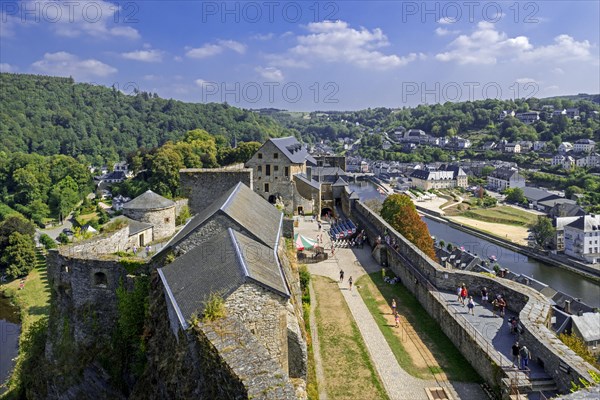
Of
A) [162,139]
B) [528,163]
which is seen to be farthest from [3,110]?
[528,163]

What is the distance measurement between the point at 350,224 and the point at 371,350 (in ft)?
58.6

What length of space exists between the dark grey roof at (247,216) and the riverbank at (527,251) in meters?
44.8

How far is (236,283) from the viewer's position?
10219 mm

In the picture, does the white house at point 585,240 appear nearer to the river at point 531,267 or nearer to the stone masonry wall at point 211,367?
A: the river at point 531,267

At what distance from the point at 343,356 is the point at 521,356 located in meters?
4.87

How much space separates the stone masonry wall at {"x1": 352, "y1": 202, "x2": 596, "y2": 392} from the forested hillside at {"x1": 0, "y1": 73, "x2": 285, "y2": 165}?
10110 cm

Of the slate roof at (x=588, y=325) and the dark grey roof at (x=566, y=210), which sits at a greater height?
the dark grey roof at (x=566, y=210)

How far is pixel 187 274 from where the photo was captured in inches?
460

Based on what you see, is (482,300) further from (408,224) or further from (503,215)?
(503,215)

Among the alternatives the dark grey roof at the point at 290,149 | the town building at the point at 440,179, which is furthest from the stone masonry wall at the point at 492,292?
the town building at the point at 440,179

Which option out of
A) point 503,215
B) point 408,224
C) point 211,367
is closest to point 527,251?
point 503,215

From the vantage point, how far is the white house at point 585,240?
54.9 meters

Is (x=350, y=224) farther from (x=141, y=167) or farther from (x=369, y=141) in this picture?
(x=369, y=141)

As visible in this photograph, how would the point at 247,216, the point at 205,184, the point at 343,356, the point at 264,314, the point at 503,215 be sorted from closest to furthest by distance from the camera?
the point at 264,314 → the point at 343,356 → the point at 247,216 → the point at 205,184 → the point at 503,215
